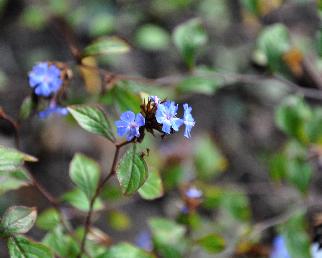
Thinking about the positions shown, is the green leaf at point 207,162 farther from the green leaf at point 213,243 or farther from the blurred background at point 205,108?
the green leaf at point 213,243

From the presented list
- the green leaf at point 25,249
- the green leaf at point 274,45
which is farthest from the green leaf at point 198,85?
the green leaf at point 25,249

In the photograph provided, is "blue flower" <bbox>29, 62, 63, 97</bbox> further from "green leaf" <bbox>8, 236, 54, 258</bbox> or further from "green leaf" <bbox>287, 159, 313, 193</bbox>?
"green leaf" <bbox>287, 159, 313, 193</bbox>

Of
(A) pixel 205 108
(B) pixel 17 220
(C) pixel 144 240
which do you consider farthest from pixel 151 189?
(A) pixel 205 108

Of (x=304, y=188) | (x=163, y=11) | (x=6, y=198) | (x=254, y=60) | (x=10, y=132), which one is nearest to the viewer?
(x=304, y=188)

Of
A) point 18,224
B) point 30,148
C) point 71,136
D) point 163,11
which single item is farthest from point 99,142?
point 18,224

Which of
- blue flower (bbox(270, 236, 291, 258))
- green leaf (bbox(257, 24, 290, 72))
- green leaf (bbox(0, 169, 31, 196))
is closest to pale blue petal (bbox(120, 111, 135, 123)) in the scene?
green leaf (bbox(0, 169, 31, 196))

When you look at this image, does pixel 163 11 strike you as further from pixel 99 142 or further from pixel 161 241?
pixel 161 241
